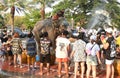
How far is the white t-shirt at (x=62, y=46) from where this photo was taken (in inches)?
494

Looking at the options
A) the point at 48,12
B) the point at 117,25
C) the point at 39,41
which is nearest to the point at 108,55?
the point at 39,41

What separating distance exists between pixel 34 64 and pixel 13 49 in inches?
47.8

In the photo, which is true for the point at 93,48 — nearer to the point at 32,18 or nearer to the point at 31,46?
A: the point at 31,46

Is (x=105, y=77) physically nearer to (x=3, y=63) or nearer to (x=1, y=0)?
(x=3, y=63)

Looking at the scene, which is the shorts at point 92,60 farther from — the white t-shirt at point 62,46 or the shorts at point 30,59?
the shorts at point 30,59

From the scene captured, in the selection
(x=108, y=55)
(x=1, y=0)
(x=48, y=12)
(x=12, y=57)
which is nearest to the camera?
(x=108, y=55)

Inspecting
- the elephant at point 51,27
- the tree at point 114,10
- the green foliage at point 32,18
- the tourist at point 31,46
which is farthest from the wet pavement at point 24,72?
the green foliage at point 32,18

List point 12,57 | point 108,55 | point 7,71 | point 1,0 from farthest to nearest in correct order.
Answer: point 1,0
point 12,57
point 7,71
point 108,55

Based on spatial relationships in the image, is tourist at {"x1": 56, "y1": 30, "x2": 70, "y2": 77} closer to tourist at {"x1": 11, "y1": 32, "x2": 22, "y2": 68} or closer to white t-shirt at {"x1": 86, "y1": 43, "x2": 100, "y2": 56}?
white t-shirt at {"x1": 86, "y1": 43, "x2": 100, "y2": 56}

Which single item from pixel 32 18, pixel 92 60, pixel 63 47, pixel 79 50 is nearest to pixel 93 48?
pixel 92 60

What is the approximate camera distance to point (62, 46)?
41.6 ft

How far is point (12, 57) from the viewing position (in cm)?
1738

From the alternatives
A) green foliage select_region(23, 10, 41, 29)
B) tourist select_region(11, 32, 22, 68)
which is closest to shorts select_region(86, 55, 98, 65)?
tourist select_region(11, 32, 22, 68)

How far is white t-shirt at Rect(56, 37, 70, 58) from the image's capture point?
12.6 metres
